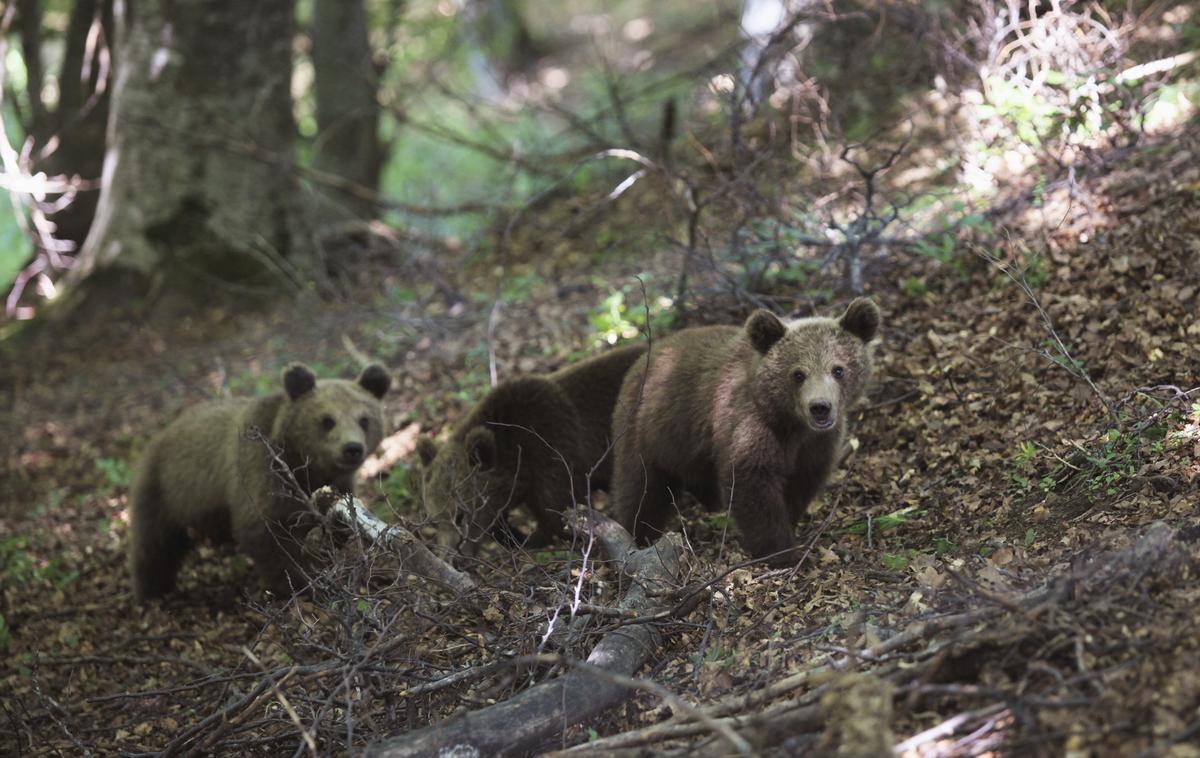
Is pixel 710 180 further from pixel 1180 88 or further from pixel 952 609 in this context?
pixel 952 609

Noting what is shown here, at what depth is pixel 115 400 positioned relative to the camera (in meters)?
12.5

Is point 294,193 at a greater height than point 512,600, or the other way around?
point 294,193

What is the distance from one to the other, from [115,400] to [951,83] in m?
9.85

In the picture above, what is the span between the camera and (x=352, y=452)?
761 centimetres

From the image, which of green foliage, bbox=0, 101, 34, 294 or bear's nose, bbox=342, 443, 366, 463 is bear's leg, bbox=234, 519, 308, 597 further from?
green foliage, bbox=0, 101, 34, 294

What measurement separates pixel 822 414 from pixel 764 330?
66 cm

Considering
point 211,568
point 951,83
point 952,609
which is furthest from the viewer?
point 951,83

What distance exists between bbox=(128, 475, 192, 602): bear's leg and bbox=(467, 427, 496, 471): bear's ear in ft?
8.94

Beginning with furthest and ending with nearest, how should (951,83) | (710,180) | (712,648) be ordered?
1. (710,180)
2. (951,83)
3. (712,648)

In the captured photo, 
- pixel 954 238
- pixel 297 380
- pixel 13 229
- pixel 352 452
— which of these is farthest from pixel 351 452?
pixel 13 229

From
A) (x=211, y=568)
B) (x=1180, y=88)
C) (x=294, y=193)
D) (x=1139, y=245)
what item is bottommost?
(x=211, y=568)

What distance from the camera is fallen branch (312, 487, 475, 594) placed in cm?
590

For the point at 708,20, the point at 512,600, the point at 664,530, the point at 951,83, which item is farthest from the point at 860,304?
the point at 708,20

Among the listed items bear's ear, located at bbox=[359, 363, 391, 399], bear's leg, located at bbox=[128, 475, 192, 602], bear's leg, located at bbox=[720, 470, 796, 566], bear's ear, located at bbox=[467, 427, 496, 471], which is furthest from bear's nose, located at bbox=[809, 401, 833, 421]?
bear's leg, located at bbox=[128, 475, 192, 602]
